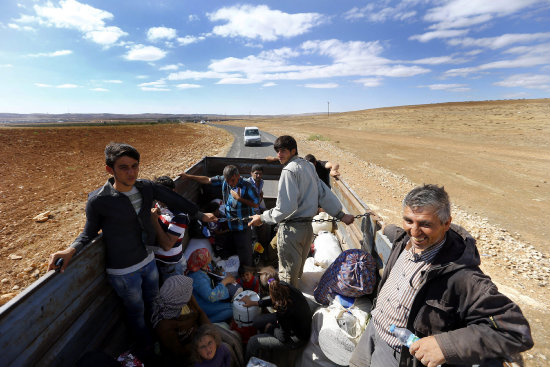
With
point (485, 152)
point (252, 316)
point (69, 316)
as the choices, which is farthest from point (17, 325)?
point (485, 152)

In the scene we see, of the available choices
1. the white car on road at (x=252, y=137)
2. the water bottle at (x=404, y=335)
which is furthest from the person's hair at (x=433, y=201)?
the white car on road at (x=252, y=137)

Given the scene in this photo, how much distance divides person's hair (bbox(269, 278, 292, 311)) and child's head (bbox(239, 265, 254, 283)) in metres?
0.93

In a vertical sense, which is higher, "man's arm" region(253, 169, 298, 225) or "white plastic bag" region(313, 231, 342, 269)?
"man's arm" region(253, 169, 298, 225)

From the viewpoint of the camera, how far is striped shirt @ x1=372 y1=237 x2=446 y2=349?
1.62 meters

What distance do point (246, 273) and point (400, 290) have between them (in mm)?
1925

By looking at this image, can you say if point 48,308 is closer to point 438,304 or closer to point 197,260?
point 197,260

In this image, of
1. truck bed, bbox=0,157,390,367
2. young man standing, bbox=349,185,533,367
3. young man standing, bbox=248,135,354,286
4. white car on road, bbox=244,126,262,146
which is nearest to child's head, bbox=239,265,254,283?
young man standing, bbox=248,135,354,286

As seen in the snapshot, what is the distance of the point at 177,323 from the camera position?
224 centimetres

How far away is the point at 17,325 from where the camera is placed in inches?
54.4

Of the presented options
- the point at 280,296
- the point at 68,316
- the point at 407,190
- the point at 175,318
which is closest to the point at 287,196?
the point at 280,296

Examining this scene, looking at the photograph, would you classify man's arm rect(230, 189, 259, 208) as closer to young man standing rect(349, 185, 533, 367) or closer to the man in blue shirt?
the man in blue shirt

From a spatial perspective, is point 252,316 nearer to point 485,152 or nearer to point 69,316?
point 69,316

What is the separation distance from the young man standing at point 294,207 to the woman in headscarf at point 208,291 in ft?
2.09

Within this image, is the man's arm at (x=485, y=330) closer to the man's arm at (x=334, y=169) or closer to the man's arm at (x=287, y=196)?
the man's arm at (x=287, y=196)
